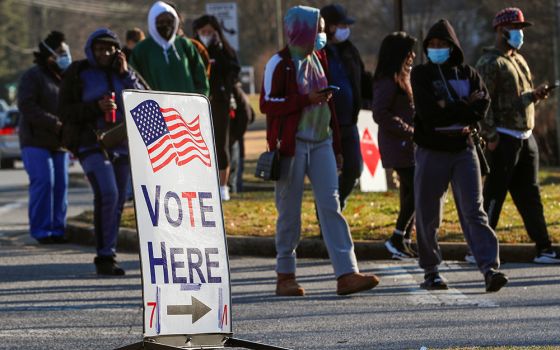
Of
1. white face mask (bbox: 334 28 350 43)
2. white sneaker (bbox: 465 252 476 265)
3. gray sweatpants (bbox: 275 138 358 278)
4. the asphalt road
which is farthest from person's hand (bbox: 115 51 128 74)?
white sneaker (bbox: 465 252 476 265)

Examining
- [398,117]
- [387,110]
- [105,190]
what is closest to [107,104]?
[105,190]

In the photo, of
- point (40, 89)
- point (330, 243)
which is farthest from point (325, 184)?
point (40, 89)

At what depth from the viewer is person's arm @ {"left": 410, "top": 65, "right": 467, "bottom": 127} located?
32.6 feet

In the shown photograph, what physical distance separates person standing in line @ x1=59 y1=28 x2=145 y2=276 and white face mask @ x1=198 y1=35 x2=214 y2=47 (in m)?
3.85

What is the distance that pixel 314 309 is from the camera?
9422 millimetres

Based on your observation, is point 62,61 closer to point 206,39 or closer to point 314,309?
point 206,39

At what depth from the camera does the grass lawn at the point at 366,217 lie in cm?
1302

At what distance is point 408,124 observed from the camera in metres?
12.1

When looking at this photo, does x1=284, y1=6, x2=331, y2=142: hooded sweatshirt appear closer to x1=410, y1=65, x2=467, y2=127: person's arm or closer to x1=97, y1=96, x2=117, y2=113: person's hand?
x1=410, y1=65, x2=467, y2=127: person's arm

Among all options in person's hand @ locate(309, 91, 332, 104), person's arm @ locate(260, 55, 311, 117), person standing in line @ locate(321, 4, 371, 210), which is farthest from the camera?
person standing in line @ locate(321, 4, 371, 210)

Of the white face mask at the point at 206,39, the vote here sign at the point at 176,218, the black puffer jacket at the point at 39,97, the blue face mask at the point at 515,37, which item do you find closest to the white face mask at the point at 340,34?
the blue face mask at the point at 515,37

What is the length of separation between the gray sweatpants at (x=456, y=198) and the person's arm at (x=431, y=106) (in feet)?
0.76

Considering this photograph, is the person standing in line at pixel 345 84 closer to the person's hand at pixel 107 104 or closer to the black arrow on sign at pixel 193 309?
the person's hand at pixel 107 104

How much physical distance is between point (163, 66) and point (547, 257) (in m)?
3.47
